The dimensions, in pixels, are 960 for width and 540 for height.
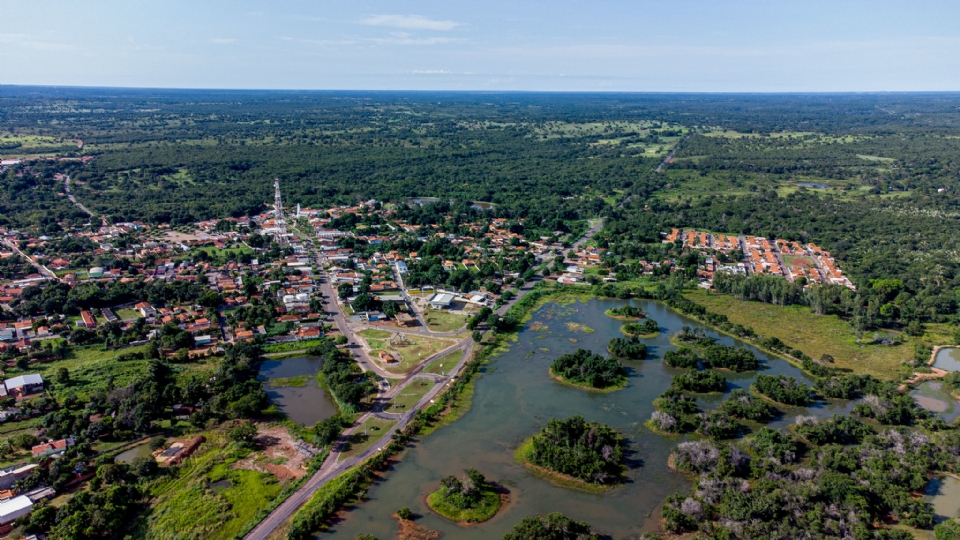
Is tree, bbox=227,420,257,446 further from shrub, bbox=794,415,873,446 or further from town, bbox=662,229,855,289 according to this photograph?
town, bbox=662,229,855,289

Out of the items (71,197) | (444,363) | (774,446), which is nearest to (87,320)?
(444,363)

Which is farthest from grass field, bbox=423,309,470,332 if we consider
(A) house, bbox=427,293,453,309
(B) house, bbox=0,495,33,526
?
(B) house, bbox=0,495,33,526

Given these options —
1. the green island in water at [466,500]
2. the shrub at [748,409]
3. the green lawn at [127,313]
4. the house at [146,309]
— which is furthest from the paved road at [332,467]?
the green lawn at [127,313]

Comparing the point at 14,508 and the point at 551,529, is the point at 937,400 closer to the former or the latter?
the point at 551,529

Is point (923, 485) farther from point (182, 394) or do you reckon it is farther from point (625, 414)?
point (182, 394)

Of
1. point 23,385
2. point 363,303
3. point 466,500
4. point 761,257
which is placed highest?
point 363,303

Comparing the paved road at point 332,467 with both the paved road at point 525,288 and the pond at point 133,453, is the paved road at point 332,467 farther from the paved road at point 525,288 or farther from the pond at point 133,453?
the paved road at point 525,288

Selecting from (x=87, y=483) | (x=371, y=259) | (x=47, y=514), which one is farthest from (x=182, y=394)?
(x=371, y=259)
